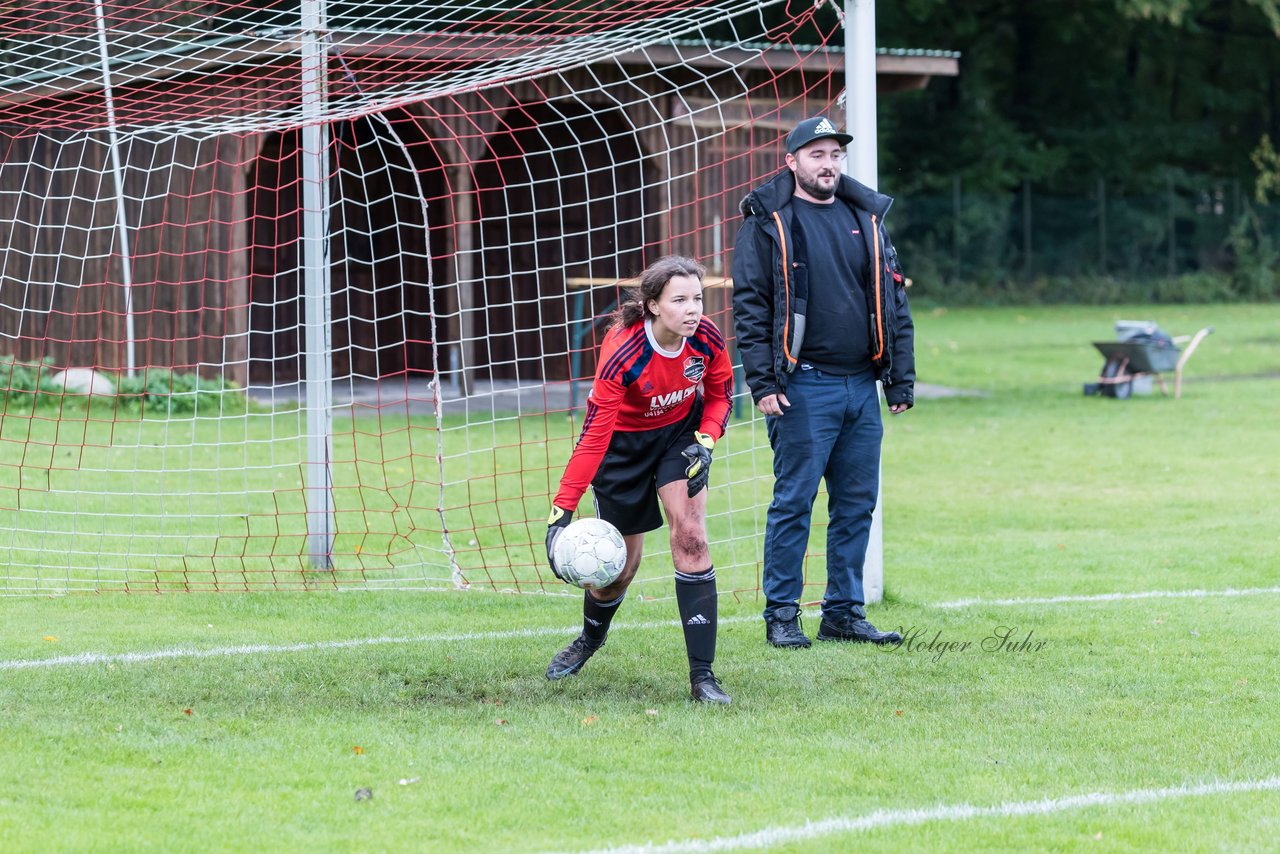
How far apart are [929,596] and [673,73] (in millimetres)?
10624

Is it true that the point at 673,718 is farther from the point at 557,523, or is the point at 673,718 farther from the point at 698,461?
the point at 698,461

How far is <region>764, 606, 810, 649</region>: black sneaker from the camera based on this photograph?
6219 millimetres

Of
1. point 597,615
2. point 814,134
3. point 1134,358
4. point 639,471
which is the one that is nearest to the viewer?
point 639,471

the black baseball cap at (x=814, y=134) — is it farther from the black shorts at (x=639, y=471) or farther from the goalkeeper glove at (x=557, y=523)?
the goalkeeper glove at (x=557, y=523)

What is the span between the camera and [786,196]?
20.4 feet

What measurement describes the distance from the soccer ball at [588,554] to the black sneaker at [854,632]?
1440mm

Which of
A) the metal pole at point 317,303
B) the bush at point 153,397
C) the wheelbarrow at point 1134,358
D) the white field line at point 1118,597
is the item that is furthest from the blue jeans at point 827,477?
the wheelbarrow at point 1134,358

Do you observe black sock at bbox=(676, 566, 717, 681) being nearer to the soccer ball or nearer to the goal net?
the soccer ball

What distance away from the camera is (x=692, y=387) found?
5.48 metres

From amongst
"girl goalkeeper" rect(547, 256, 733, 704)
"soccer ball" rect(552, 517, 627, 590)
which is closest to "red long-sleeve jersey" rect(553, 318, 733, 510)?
"girl goalkeeper" rect(547, 256, 733, 704)

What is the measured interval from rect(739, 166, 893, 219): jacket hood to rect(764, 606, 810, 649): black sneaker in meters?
1.64

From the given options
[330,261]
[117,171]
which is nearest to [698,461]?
[330,261]

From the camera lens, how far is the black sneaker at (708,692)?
5328 millimetres

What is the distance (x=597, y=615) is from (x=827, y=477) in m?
1.31
